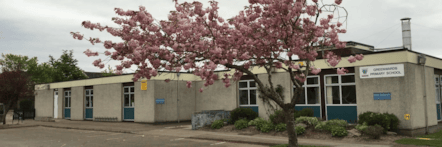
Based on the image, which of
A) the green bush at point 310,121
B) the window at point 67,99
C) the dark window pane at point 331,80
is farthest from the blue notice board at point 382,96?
the window at point 67,99

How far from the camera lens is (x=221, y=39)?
9.60 m

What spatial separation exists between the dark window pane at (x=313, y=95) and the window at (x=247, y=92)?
12.5ft

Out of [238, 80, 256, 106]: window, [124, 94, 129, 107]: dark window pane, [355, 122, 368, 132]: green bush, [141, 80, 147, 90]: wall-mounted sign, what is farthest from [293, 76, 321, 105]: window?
[124, 94, 129, 107]: dark window pane

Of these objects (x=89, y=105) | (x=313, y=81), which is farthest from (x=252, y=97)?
(x=89, y=105)

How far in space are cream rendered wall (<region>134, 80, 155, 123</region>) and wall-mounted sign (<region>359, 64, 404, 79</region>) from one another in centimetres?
1415

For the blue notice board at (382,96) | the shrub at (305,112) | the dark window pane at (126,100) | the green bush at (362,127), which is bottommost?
the green bush at (362,127)

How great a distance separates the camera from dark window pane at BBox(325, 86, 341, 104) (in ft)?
56.4

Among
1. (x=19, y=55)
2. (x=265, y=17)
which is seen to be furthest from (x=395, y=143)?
(x=19, y=55)

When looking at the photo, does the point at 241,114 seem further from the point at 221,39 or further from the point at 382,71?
the point at 221,39

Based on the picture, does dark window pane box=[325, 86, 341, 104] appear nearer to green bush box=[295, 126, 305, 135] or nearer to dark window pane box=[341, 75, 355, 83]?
dark window pane box=[341, 75, 355, 83]

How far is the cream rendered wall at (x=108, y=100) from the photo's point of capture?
26328 millimetres

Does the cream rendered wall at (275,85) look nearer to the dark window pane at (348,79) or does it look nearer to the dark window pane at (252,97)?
the dark window pane at (252,97)

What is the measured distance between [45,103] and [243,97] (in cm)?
2471

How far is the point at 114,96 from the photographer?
2683 centimetres
